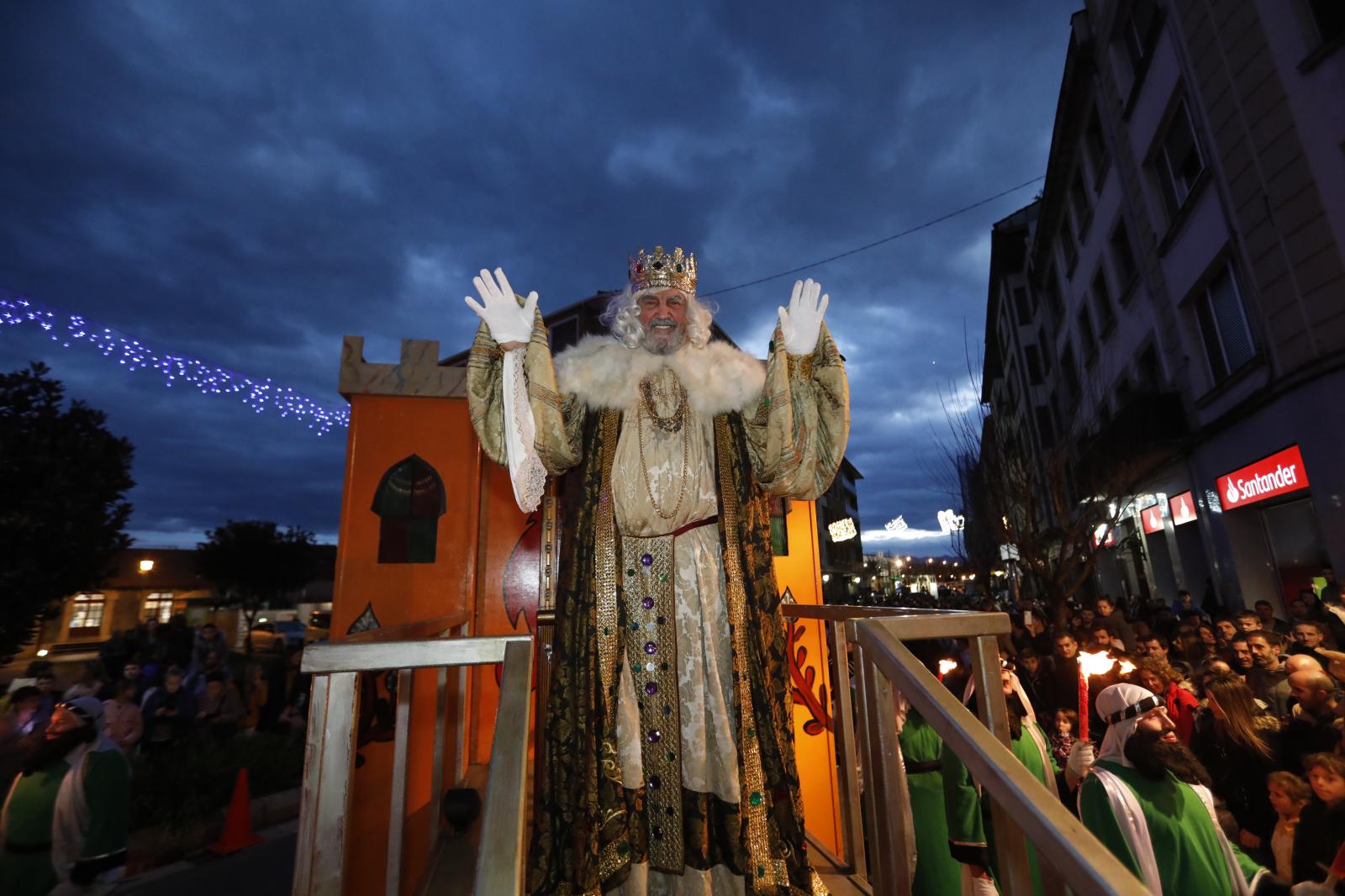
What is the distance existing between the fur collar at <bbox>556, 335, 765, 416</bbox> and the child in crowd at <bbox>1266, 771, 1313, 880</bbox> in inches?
140

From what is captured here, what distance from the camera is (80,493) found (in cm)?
1042

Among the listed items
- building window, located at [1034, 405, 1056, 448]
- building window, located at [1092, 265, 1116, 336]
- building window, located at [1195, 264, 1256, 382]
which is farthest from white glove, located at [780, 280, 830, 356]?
building window, located at [1034, 405, 1056, 448]

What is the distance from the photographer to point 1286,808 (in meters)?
3.55

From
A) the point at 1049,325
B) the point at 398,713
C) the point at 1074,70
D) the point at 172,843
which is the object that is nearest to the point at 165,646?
the point at 172,843

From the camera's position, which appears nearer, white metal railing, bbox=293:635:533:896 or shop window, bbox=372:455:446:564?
white metal railing, bbox=293:635:533:896

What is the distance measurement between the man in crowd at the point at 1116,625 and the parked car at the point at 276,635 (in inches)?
780

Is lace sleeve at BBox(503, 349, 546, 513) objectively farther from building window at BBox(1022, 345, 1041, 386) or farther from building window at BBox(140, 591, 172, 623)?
building window at BBox(140, 591, 172, 623)

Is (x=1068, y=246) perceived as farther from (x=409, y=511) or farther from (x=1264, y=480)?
(x=409, y=511)

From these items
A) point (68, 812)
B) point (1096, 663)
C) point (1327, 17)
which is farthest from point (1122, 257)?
point (68, 812)

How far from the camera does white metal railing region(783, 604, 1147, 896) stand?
1.33 metres

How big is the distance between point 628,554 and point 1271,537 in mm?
11497

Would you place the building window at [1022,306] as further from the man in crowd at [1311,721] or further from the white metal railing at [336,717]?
the white metal railing at [336,717]

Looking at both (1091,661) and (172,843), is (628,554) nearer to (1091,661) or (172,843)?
(1091,661)

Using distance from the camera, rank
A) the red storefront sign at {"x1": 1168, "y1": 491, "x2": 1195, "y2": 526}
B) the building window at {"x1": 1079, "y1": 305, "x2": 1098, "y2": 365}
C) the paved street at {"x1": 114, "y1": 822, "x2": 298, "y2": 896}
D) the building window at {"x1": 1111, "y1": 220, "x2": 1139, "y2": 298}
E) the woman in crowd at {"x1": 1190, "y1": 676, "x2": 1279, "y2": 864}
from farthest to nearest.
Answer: the building window at {"x1": 1079, "y1": 305, "x2": 1098, "y2": 365}
the building window at {"x1": 1111, "y1": 220, "x2": 1139, "y2": 298}
the red storefront sign at {"x1": 1168, "y1": 491, "x2": 1195, "y2": 526}
the paved street at {"x1": 114, "y1": 822, "x2": 298, "y2": 896}
the woman in crowd at {"x1": 1190, "y1": 676, "x2": 1279, "y2": 864}
